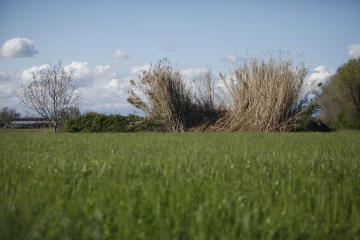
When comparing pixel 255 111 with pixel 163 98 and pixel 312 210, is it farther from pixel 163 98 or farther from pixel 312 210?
pixel 312 210

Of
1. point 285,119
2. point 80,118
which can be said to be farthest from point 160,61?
point 285,119

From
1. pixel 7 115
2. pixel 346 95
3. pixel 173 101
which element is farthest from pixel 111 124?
pixel 346 95

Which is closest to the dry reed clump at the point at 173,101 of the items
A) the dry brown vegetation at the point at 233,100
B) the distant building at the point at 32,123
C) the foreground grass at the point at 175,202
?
the dry brown vegetation at the point at 233,100

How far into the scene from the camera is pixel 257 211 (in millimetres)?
2889

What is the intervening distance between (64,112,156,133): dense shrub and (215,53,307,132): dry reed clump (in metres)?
3.33

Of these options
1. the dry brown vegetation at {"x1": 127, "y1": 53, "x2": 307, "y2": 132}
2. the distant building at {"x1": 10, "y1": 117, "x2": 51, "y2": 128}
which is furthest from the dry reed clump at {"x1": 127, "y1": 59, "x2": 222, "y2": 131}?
the distant building at {"x1": 10, "y1": 117, "x2": 51, "y2": 128}

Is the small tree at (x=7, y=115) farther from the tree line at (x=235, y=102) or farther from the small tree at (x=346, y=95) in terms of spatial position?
the small tree at (x=346, y=95)

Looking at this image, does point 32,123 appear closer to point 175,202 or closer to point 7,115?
point 7,115

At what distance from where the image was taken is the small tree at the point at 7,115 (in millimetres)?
27594

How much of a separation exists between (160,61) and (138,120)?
9.26 ft

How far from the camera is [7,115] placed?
92.3 feet

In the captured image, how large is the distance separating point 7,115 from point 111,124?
550 inches

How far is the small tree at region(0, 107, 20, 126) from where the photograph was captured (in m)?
27.6

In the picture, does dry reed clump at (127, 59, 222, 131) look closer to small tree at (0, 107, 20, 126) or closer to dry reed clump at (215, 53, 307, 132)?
dry reed clump at (215, 53, 307, 132)
